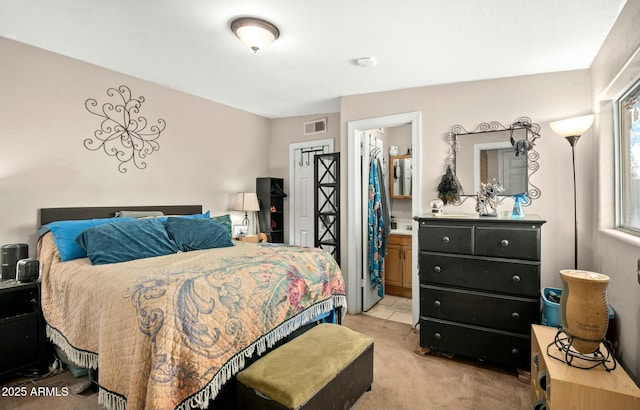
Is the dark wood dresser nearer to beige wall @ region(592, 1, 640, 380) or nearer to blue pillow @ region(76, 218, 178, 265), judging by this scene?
beige wall @ region(592, 1, 640, 380)

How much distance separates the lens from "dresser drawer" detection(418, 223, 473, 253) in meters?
2.57

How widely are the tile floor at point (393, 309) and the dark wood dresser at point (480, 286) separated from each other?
94 cm

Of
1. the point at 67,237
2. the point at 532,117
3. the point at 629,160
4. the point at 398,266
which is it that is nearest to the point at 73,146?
the point at 67,237

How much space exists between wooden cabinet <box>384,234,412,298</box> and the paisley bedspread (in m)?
1.99

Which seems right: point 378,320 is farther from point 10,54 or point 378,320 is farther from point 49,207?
point 10,54

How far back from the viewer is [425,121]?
11.0 ft

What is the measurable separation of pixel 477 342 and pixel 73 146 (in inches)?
150

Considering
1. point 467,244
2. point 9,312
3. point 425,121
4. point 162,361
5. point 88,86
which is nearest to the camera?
point 162,361

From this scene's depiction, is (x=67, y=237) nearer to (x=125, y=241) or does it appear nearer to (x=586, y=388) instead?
(x=125, y=241)

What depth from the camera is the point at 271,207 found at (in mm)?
4730

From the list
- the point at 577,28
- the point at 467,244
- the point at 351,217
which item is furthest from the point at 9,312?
the point at 577,28

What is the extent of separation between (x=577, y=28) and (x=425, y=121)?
4.53 feet

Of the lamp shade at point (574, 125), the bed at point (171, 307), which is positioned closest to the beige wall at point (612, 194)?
the lamp shade at point (574, 125)

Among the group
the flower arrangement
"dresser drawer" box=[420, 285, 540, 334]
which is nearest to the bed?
"dresser drawer" box=[420, 285, 540, 334]
